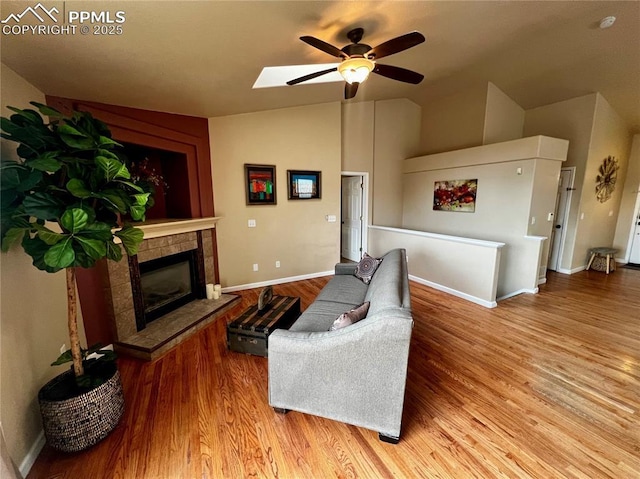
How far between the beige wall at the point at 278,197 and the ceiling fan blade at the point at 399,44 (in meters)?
2.38

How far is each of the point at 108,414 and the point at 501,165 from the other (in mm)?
5347

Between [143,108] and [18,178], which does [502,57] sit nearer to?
[143,108]

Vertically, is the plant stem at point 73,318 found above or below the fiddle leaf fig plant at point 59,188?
below

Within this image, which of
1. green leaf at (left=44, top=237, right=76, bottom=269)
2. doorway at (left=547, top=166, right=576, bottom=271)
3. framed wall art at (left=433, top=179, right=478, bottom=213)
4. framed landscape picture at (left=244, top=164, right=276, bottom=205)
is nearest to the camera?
green leaf at (left=44, top=237, right=76, bottom=269)

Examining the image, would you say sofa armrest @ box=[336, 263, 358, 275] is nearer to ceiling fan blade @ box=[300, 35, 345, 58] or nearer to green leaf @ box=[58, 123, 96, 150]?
ceiling fan blade @ box=[300, 35, 345, 58]

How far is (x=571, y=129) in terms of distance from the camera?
4.68 m

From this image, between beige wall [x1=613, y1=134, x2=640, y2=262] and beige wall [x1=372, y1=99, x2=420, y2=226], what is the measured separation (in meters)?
4.45

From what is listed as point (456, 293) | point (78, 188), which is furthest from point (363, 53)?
point (456, 293)

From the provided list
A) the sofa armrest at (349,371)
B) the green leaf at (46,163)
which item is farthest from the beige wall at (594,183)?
the green leaf at (46,163)

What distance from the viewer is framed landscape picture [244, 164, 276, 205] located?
13.2ft

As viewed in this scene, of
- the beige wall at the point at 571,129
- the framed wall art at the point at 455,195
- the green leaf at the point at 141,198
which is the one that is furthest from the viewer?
the framed wall art at the point at 455,195

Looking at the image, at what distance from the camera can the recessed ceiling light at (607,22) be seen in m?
2.73

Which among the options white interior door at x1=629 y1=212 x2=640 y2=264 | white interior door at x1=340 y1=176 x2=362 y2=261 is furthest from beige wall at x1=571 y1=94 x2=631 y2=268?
white interior door at x1=340 y1=176 x2=362 y2=261

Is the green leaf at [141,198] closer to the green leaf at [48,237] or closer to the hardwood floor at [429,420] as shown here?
the green leaf at [48,237]
